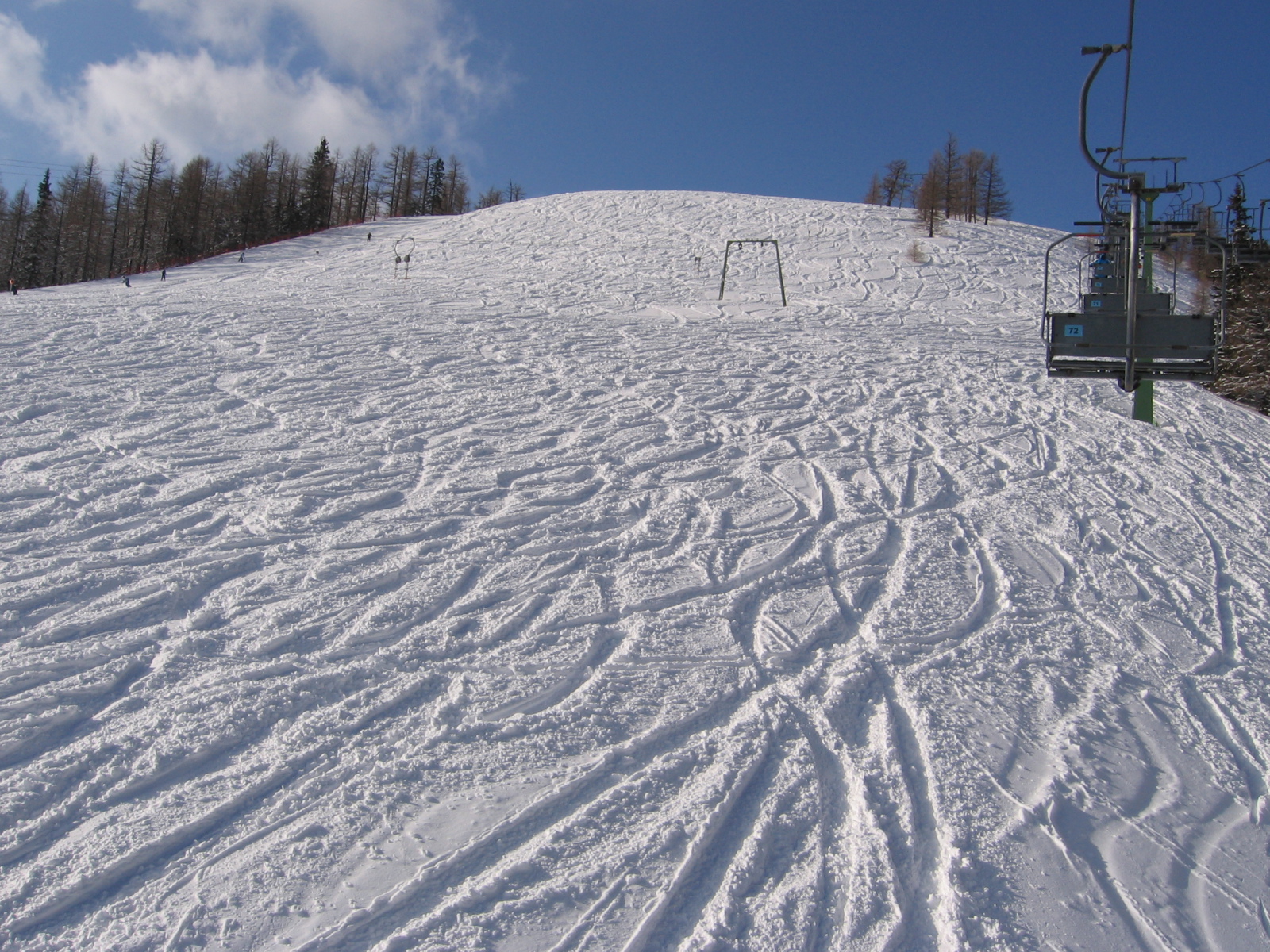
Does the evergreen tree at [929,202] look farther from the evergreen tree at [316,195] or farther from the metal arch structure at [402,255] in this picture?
the evergreen tree at [316,195]

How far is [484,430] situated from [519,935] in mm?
6247

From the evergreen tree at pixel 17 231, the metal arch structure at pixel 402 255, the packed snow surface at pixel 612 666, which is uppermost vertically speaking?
the evergreen tree at pixel 17 231

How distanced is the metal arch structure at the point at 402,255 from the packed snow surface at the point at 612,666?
41.3 feet

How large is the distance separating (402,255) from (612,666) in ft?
89.1

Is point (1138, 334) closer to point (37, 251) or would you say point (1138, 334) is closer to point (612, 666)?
point (612, 666)

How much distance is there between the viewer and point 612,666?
14.7ft

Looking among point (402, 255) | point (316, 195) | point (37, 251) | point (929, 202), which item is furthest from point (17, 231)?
point (929, 202)

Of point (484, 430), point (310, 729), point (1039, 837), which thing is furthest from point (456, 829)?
point (484, 430)

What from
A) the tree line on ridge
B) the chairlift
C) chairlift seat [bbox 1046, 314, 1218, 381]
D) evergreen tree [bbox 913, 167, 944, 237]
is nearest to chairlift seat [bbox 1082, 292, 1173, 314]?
the chairlift

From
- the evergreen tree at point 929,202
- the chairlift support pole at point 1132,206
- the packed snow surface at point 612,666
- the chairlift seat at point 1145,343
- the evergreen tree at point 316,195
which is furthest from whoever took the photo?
the evergreen tree at point 316,195

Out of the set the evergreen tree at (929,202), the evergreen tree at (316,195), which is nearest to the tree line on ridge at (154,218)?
the evergreen tree at (316,195)

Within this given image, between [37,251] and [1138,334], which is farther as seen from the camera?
[37,251]

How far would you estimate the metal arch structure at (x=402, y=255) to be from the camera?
22.3 metres

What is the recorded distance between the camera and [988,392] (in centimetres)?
1128
